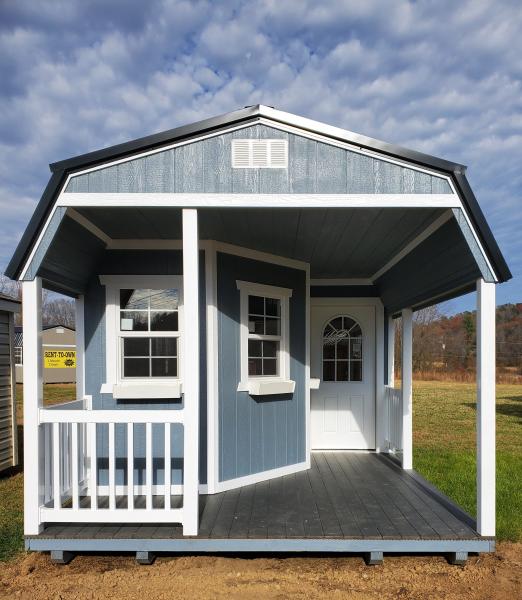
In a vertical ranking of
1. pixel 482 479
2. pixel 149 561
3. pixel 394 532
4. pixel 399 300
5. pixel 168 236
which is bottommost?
pixel 149 561

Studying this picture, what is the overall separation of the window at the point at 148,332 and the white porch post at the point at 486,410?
9.54 feet

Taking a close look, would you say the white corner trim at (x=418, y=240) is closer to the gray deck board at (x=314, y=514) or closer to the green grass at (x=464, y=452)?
the gray deck board at (x=314, y=514)

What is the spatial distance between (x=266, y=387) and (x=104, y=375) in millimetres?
1738

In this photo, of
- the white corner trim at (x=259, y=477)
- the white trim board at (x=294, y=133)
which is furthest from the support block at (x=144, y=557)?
the white trim board at (x=294, y=133)

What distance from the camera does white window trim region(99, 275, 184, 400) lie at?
4.57 metres

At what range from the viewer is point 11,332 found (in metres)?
6.71

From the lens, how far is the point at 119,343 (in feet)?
15.7

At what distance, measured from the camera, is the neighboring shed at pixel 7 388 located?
638cm

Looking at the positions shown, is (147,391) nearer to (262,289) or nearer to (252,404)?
(252,404)

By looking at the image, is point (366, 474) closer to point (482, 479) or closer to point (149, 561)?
point (482, 479)

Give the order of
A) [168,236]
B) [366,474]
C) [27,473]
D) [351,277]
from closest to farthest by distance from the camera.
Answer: [27,473]
[168,236]
[366,474]
[351,277]

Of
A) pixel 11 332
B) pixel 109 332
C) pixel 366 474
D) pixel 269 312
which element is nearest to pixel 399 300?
pixel 269 312

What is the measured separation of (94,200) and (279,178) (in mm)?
1453

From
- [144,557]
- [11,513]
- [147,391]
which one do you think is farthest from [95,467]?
[11,513]
